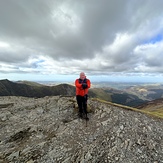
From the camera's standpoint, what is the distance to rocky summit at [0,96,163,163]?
39.6 feet

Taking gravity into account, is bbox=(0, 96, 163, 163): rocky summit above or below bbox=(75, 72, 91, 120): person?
below

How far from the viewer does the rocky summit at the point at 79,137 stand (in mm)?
12078

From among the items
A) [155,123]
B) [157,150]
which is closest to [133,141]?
[157,150]

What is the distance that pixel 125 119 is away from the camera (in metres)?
18.7

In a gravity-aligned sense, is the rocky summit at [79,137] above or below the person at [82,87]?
below

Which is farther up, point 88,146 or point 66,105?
point 66,105

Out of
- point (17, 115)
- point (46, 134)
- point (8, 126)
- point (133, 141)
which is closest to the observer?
point (133, 141)

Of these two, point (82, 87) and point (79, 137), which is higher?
point (82, 87)

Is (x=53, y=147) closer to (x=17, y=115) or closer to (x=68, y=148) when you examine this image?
(x=68, y=148)

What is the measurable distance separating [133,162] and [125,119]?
740 cm

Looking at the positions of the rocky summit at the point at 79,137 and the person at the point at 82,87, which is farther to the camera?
the person at the point at 82,87

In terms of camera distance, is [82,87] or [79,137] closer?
[79,137]

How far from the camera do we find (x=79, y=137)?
48.6 feet

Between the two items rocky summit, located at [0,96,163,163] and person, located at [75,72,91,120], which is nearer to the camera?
rocky summit, located at [0,96,163,163]
